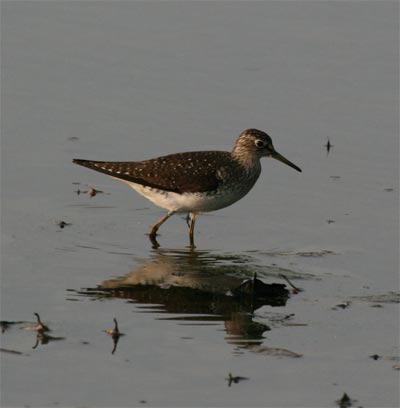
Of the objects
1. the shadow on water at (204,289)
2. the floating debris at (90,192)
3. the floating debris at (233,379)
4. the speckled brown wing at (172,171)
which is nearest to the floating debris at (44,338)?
the shadow on water at (204,289)

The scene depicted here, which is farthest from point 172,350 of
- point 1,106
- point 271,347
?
point 1,106

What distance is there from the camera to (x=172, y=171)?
1411cm

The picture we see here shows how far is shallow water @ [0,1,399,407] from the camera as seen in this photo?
9.55 metres

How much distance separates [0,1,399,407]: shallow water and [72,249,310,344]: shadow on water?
3cm

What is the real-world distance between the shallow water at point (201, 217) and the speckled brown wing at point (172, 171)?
56 centimetres

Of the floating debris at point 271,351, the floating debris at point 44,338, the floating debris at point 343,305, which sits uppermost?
the floating debris at point 343,305

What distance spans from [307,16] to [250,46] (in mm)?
2022

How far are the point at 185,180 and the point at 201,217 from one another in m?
0.99

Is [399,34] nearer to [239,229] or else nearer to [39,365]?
[239,229]

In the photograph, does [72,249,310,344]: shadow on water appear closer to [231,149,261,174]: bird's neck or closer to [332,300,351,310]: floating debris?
[332,300,351,310]: floating debris

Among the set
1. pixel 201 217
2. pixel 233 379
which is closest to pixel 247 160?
pixel 201 217

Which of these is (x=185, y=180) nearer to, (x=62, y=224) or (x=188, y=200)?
(x=188, y=200)

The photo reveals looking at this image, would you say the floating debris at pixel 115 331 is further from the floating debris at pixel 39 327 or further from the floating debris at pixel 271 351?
the floating debris at pixel 271 351

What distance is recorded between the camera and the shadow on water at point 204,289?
425 inches
